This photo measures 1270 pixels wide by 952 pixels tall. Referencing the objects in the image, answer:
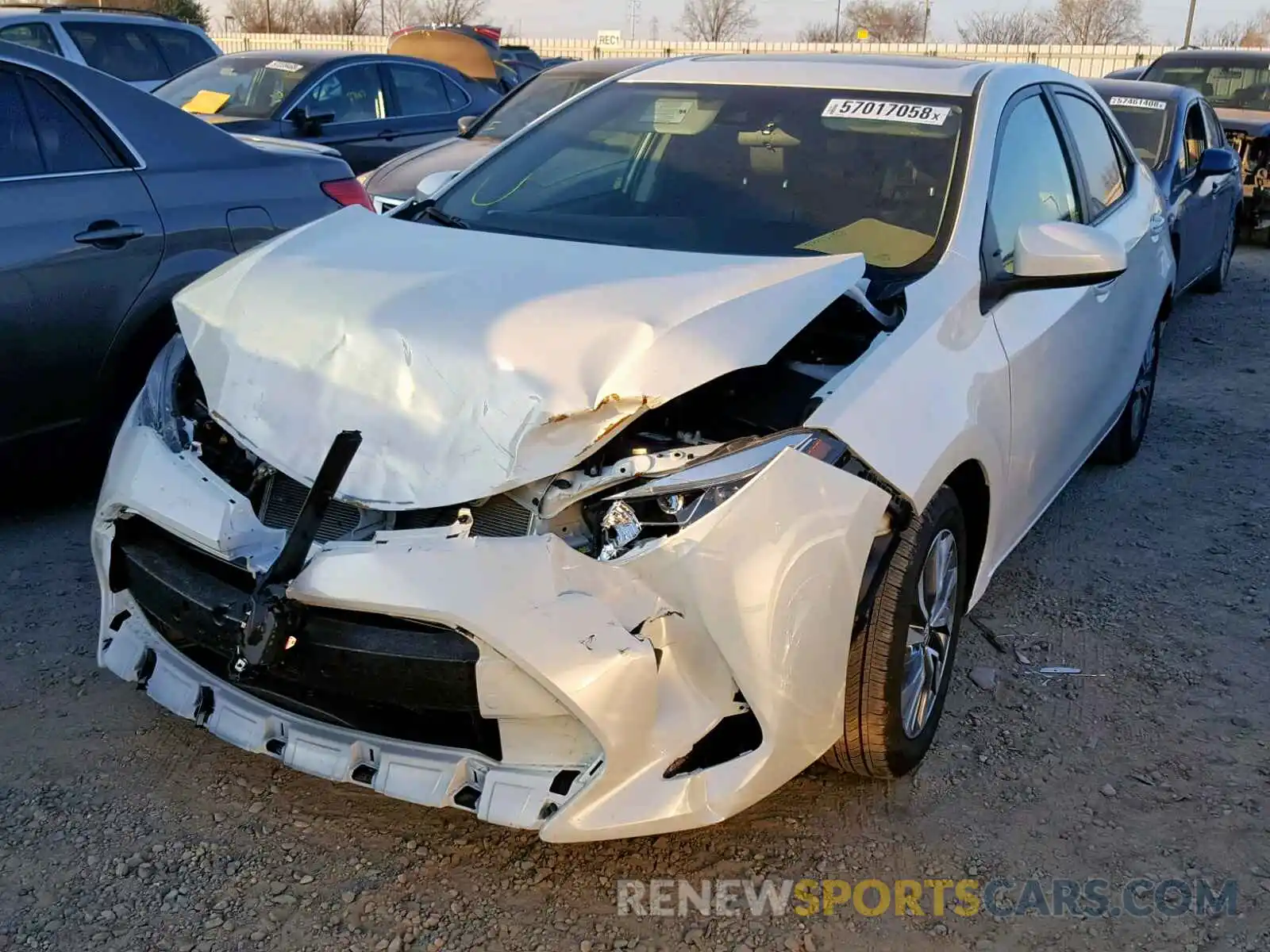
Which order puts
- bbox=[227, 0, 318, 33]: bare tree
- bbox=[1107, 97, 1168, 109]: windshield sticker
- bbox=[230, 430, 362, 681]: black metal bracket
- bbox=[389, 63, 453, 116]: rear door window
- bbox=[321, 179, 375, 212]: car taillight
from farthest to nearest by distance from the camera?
bbox=[227, 0, 318, 33]: bare tree → bbox=[389, 63, 453, 116]: rear door window → bbox=[1107, 97, 1168, 109]: windshield sticker → bbox=[321, 179, 375, 212]: car taillight → bbox=[230, 430, 362, 681]: black metal bracket

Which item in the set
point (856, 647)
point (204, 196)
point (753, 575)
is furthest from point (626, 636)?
point (204, 196)

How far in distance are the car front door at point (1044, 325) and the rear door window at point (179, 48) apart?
28.6 feet

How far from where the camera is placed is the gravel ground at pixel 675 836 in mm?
2430

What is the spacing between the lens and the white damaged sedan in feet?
7.32

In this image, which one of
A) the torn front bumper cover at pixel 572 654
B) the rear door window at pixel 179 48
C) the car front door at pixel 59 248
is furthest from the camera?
the rear door window at pixel 179 48

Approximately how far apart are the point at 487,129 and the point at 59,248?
460 centimetres

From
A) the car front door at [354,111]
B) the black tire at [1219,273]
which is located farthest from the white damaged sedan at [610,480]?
the black tire at [1219,273]

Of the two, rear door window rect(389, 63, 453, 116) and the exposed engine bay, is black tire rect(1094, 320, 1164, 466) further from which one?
rear door window rect(389, 63, 453, 116)

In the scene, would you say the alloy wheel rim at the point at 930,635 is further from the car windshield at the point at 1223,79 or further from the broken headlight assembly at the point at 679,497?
the car windshield at the point at 1223,79

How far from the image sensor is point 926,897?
2.55 meters

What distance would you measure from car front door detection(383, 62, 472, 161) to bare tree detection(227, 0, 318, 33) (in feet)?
127

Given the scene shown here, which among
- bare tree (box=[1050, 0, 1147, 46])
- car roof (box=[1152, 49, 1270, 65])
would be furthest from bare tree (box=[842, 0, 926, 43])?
car roof (box=[1152, 49, 1270, 65])

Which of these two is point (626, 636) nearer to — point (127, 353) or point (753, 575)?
point (753, 575)

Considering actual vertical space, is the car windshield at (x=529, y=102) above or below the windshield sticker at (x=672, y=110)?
below
